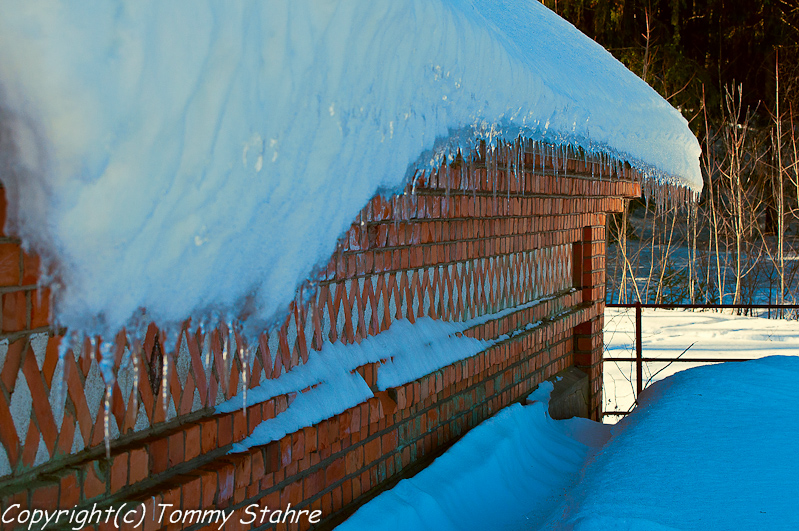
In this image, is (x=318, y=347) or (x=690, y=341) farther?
(x=690, y=341)

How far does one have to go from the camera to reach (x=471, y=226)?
4426 mm

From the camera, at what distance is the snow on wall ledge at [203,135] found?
1054 mm

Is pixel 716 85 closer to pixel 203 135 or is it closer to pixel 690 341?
pixel 690 341

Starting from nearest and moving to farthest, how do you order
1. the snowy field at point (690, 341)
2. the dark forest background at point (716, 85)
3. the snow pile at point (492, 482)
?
the snow pile at point (492, 482) → the snowy field at point (690, 341) → the dark forest background at point (716, 85)

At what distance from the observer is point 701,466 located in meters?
3.68

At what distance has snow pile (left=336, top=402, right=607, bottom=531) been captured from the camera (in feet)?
10.4

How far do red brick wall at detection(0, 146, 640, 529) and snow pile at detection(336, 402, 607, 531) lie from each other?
176 millimetres

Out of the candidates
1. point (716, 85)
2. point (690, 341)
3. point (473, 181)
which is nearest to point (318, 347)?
point (473, 181)

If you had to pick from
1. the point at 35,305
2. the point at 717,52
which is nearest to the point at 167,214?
the point at 35,305

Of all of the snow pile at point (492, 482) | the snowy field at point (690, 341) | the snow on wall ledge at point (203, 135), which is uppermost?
the snow on wall ledge at point (203, 135)

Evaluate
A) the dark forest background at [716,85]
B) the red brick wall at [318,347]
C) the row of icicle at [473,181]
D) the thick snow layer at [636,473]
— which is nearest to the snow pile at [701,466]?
the thick snow layer at [636,473]

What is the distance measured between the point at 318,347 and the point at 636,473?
1.82 meters

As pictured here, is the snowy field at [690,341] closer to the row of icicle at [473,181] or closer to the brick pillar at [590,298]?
the brick pillar at [590,298]

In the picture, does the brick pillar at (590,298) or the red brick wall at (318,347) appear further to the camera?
the brick pillar at (590,298)
